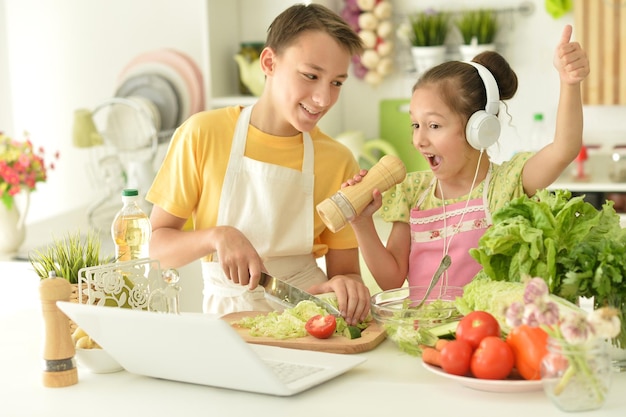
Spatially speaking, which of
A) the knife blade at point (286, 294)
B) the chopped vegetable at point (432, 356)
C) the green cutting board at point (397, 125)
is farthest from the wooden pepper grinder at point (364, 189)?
the green cutting board at point (397, 125)

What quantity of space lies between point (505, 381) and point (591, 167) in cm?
248

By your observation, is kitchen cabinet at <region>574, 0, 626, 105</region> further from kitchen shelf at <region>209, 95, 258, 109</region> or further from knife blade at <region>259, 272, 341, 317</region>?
knife blade at <region>259, 272, 341, 317</region>

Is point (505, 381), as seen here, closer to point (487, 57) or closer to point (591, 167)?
point (487, 57)

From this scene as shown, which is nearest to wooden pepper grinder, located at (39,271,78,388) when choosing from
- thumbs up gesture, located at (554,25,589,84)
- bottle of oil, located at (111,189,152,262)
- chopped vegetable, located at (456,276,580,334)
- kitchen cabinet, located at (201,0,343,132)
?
bottle of oil, located at (111,189,152,262)

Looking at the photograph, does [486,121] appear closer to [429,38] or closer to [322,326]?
[322,326]

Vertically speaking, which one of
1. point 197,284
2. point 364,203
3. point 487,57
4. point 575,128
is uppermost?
point 487,57

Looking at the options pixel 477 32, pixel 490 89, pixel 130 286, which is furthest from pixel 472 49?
pixel 130 286

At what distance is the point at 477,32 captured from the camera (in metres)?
3.63

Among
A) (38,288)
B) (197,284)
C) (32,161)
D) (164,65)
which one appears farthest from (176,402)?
(164,65)

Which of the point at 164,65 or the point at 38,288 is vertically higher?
the point at 164,65

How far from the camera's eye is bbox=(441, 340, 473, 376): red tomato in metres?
1.33

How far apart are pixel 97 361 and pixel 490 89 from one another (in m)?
0.87

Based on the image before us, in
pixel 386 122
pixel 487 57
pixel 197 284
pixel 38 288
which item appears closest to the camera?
pixel 38 288

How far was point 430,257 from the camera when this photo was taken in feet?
6.34
